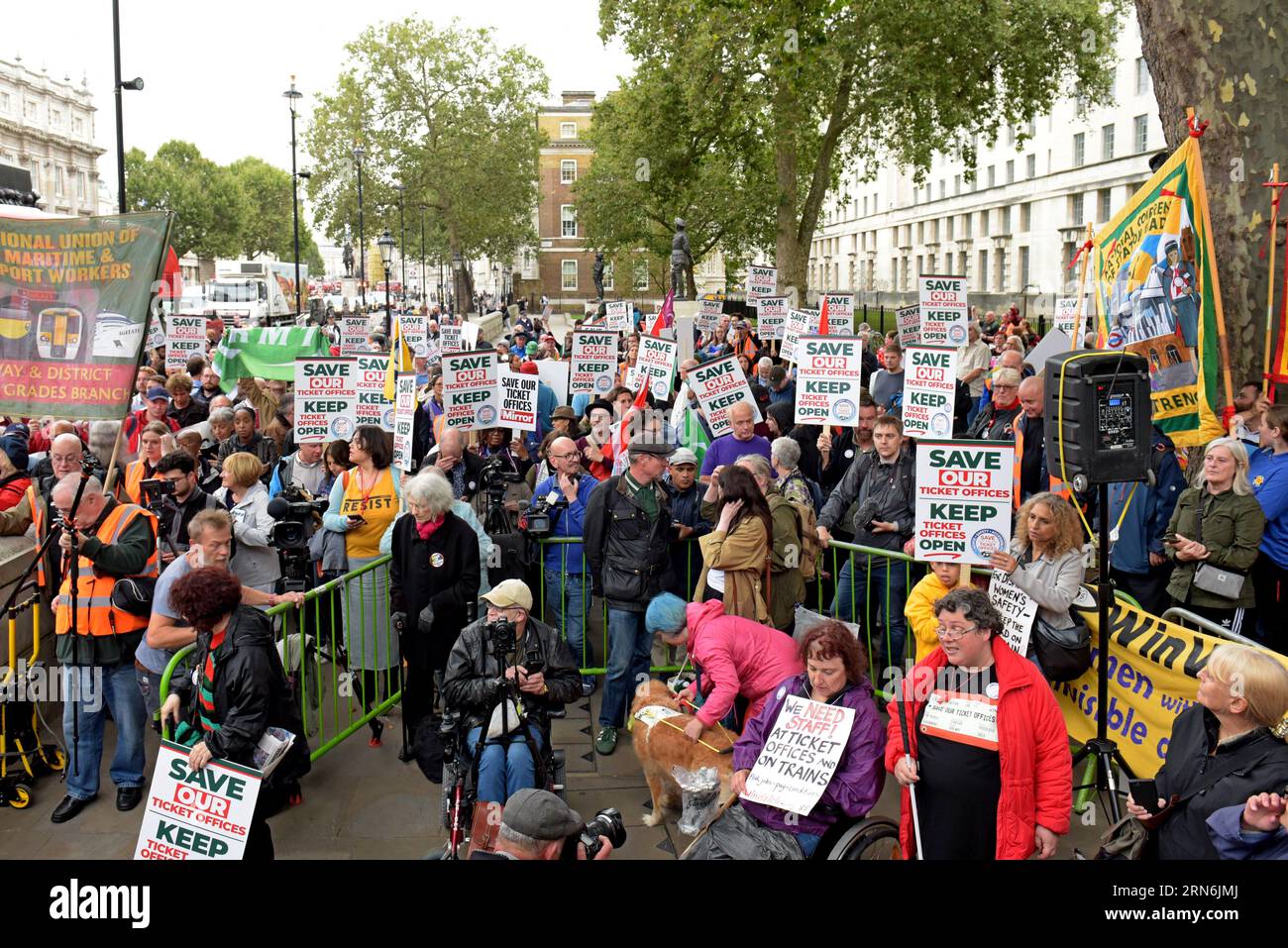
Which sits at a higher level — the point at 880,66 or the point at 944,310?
the point at 880,66

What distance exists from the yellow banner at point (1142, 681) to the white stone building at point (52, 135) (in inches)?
3524

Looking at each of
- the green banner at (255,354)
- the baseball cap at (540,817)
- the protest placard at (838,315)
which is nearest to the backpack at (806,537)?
the baseball cap at (540,817)

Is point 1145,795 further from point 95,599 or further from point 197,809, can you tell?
point 95,599

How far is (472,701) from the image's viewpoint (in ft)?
18.0

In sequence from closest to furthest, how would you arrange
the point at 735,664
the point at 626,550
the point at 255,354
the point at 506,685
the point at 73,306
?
the point at 506,685, the point at 735,664, the point at 73,306, the point at 626,550, the point at 255,354

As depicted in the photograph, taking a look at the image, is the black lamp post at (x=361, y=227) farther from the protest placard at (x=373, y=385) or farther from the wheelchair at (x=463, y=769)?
the wheelchair at (x=463, y=769)

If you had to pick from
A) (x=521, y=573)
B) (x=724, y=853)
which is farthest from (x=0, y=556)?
(x=724, y=853)

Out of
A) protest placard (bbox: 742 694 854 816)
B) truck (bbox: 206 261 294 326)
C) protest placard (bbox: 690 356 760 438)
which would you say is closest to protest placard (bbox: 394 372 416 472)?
protest placard (bbox: 690 356 760 438)

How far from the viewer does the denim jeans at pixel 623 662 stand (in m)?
7.33

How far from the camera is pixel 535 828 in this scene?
386cm

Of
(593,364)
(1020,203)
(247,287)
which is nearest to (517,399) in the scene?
(593,364)

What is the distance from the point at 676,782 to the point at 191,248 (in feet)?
323

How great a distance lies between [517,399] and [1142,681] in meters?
5.98

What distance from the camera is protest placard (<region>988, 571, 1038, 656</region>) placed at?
19.1 ft
